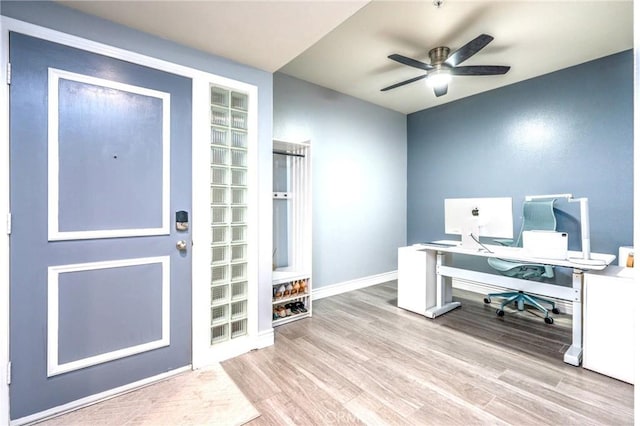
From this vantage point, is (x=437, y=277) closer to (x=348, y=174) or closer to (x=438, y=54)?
(x=348, y=174)

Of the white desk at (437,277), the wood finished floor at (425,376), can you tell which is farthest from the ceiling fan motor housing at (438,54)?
the wood finished floor at (425,376)

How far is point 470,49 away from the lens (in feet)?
7.71

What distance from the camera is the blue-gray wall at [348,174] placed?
3.68 m

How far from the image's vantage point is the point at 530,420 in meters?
1.65

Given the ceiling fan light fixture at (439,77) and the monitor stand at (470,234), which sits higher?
the ceiling fan light fixture at (439,77)

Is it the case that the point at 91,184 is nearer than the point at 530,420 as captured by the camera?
No

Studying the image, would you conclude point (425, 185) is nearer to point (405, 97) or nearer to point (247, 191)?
point (405, 97)

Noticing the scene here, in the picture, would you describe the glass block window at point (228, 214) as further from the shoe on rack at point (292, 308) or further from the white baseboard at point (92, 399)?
the shoe on rack at point (292, 308)

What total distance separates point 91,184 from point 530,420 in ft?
9.77

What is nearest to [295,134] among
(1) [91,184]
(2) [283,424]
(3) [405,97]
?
(3) [405,97]

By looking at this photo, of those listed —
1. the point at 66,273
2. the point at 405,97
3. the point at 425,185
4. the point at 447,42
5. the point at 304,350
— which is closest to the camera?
the point at 66,273

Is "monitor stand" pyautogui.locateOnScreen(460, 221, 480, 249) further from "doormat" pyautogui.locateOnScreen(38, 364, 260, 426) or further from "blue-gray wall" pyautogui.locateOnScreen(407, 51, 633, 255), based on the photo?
"doormat" pyautogui.locateOnScreen(38, 364, 260, 426)

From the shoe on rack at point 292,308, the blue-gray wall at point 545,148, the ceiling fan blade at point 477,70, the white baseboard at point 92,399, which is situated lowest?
the white baseboard at point 92,399

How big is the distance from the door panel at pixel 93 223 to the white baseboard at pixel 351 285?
1915 millimetres
